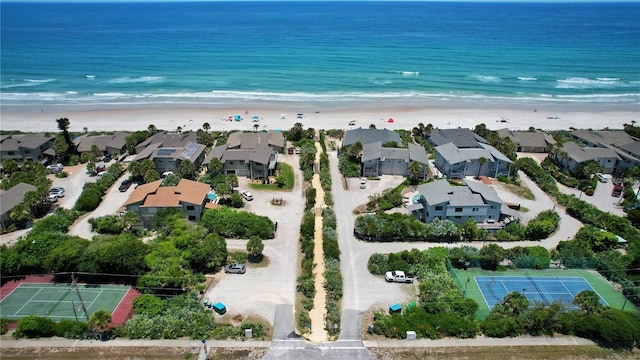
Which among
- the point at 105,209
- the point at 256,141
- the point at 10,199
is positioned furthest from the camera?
the point at 256,141

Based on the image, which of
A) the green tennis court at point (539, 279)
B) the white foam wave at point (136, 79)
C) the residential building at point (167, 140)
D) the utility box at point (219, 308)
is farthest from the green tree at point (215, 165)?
the white foam wave at point (136, 79)

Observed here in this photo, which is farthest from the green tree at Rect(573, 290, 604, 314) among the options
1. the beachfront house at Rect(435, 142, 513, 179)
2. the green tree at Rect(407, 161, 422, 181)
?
the beachfront house at Rect(435, 142, 513, 179)

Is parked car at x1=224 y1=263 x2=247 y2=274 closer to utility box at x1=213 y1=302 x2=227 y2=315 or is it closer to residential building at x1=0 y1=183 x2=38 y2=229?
utility box at x1=213 y1=302 x2=227 y2=315

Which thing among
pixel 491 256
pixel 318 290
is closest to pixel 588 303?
pixel 491 256

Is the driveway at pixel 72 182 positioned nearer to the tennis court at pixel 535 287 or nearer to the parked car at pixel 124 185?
the parked car at pixel 124 185

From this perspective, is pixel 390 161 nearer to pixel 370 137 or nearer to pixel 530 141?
pixel 370 137

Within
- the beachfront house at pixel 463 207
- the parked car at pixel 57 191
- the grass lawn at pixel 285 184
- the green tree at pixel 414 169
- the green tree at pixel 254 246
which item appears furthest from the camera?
the grass lawn at pixel 285 184

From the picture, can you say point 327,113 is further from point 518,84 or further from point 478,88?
point 518,84
